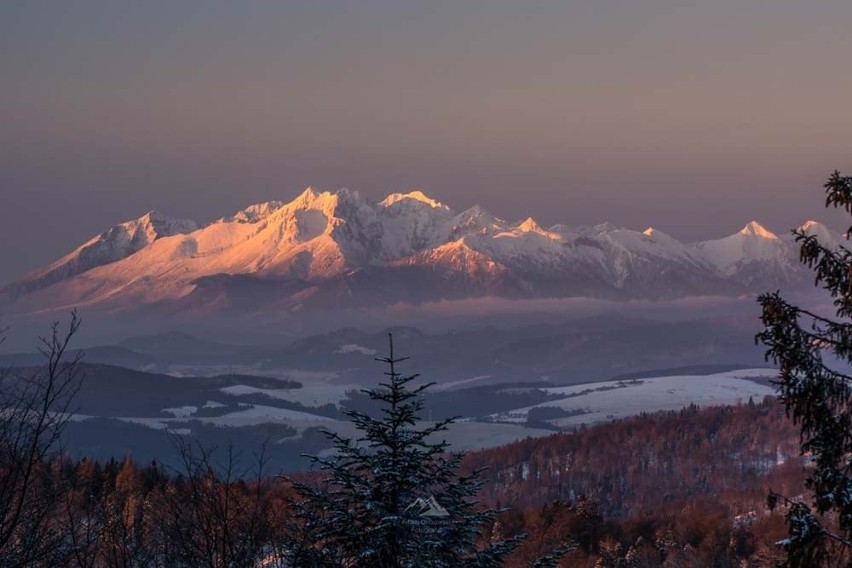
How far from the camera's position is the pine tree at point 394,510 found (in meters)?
24.1

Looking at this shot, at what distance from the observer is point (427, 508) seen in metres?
24.4

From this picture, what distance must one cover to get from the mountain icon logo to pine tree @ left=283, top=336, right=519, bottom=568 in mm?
15

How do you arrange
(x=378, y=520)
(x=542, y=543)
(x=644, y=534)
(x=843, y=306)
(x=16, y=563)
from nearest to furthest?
(x=843, y=306) < (x=16, y=563) < (x=378, y=520) < (x=542, y=543) < (x=644, y=534)

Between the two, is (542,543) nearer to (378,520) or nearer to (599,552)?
(599,552)

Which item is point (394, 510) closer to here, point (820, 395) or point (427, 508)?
point (427, 508)

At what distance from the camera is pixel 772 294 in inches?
760

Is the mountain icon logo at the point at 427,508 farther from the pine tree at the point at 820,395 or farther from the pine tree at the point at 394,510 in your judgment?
the pine tree at the point at 820,395

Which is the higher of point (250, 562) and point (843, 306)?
point (843, 306)

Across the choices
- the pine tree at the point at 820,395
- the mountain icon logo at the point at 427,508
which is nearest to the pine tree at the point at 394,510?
the mountain icon logo at the point at 427,508

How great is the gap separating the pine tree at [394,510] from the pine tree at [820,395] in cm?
716

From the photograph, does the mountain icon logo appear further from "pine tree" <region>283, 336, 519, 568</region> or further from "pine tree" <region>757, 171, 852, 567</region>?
"pine tree" <region>757, 171, 852, 567</region>

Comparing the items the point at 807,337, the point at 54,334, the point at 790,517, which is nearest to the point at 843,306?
the point at 807,337

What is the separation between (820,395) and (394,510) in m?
8.66

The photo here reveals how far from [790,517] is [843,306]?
10.1ft
